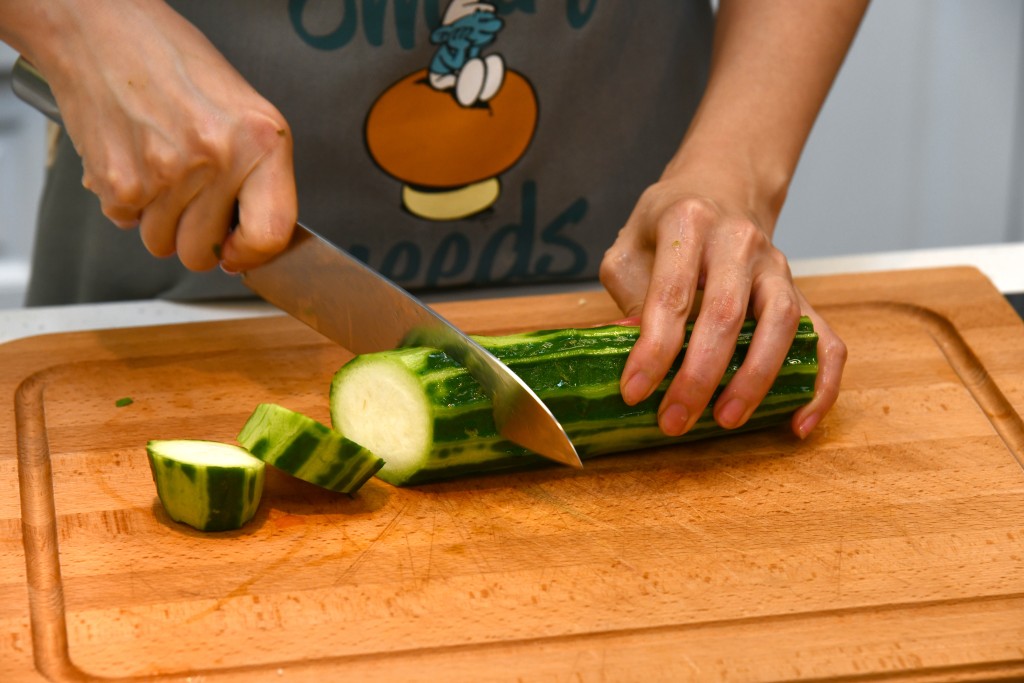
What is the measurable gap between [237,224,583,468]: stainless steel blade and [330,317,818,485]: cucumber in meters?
0.04

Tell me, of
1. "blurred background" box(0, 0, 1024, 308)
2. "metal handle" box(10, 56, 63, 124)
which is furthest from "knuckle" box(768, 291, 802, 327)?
"blurred background" box(0, 0, 1024, 308)

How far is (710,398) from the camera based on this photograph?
6.71 ft

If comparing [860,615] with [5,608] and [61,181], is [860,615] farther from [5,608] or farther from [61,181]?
[61,181]

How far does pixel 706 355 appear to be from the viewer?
2010mm

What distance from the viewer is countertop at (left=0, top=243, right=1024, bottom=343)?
263 cm

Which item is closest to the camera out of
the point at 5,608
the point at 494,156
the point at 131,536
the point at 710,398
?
the point at 5,608

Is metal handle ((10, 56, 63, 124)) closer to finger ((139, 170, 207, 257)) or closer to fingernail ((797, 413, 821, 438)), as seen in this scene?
finger ((139, 170, 207, 257))

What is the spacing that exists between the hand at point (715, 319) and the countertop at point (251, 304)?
2.29 ft

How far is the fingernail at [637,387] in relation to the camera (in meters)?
2.00

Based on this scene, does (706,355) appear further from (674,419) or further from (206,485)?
(206,485)

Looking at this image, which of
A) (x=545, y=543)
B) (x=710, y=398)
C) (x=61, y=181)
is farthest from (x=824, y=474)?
(x=61, y=181)

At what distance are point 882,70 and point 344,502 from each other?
347cm

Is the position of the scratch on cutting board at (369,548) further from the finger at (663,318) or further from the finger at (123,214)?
the finger at (123,214)

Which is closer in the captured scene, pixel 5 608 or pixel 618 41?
pixel 5 608
